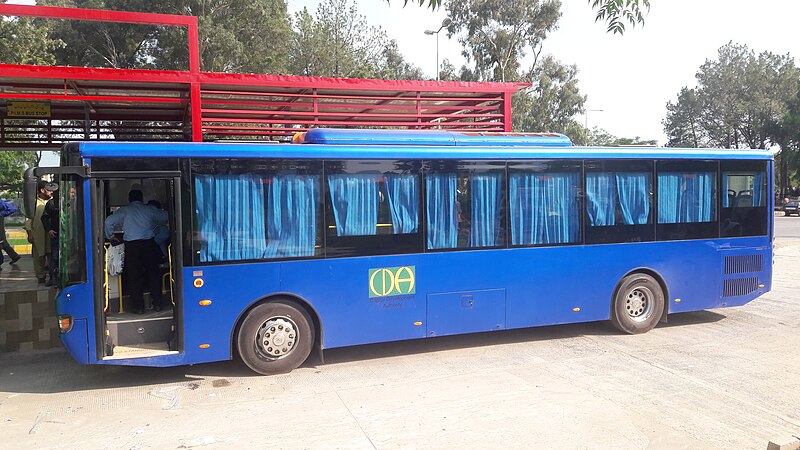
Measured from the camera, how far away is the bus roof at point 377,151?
6.07 m

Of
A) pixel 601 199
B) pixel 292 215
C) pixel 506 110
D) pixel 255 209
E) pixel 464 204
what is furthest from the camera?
pixel 506 110

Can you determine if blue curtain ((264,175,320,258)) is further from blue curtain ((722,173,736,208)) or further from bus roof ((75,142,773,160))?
blue curtain ((722,173,736,208))

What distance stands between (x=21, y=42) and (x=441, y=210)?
17.2 meters

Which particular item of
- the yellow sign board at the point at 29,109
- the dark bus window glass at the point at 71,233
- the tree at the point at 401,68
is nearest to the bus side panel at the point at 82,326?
the dark bus window glass at the point at 71,233

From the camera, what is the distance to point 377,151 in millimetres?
7016

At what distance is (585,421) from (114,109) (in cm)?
1029

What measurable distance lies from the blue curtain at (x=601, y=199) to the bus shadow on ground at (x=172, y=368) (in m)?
1.69

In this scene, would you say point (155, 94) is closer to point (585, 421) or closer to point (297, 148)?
point (297, 148)

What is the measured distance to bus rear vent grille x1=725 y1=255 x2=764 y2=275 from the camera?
8888mm

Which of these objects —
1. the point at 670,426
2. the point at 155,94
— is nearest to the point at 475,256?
the point at 670,426

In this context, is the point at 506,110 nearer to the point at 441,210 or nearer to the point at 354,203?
the point at 441,210

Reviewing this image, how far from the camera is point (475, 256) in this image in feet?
24.5

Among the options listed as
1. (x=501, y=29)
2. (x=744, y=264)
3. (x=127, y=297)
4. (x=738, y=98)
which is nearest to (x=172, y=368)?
(x=127, y=297)

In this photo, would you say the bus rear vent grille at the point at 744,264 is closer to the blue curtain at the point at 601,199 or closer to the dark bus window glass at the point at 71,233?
the blue curtain at the point at 601,199
